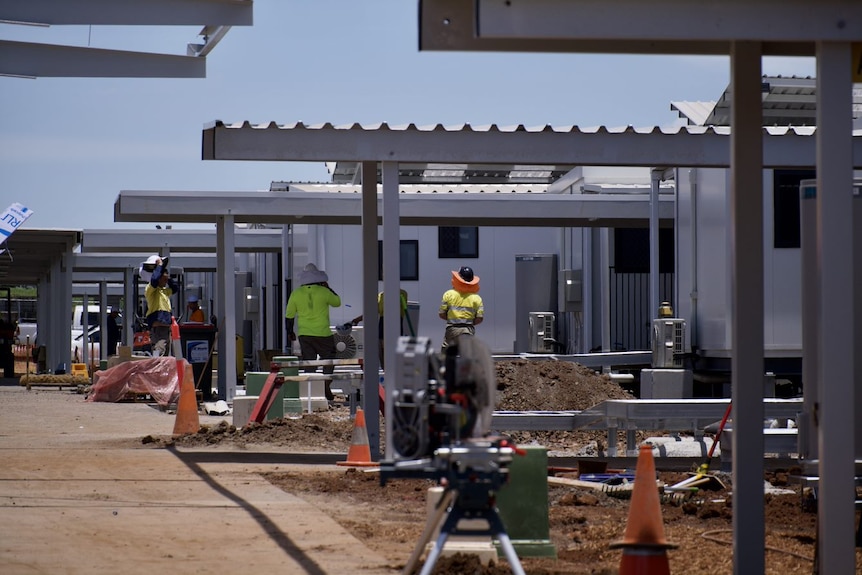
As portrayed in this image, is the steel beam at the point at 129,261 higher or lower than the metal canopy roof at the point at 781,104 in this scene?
lower

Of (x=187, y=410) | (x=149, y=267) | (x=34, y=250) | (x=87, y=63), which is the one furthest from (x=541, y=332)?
(x=34, y=250)

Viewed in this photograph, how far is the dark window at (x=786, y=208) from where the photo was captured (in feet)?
51.8

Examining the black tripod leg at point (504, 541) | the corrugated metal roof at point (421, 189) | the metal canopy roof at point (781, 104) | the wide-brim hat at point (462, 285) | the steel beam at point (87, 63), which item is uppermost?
the metal canopy roof at point (781, 104)

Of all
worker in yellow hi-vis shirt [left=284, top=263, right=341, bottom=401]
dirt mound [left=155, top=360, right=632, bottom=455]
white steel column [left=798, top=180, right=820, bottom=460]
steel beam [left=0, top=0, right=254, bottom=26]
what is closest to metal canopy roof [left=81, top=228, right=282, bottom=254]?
worker in yellow hi-vis shirt [left=284, top=263, right=341, bottom=401]

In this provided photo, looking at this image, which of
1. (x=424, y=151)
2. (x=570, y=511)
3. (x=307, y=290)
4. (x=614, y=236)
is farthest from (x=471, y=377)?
(x=614, y=236)

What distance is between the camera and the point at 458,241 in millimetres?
22906

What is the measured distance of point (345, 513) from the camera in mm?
8969

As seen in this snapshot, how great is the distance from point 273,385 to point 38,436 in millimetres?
2609

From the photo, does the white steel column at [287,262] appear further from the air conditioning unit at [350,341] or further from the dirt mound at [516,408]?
the dirt mound at [516,408]

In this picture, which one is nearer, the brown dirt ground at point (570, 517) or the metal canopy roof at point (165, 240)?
the brown dirt ground at point (570, 517)

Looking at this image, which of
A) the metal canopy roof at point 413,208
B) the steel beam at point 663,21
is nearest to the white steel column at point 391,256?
the steel beam at point 663,21

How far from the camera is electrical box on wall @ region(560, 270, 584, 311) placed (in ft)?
70.7

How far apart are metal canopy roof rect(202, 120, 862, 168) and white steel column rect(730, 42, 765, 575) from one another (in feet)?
18.8

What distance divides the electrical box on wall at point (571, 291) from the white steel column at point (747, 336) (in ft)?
49.9
